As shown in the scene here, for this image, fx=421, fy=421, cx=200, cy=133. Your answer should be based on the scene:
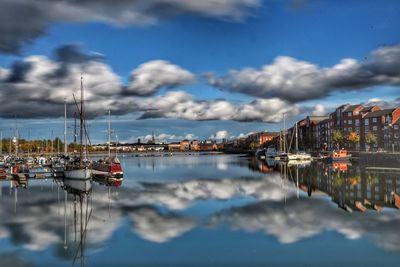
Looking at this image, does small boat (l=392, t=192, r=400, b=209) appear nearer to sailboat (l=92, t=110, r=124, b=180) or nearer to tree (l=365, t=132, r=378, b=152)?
sailboat (l=92, t=110, r=124, b=180)

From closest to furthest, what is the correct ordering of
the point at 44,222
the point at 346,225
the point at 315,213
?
the point at 346,225 < the point at 44,222 < the point at 315,213

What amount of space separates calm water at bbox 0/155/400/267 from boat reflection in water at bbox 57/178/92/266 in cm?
7

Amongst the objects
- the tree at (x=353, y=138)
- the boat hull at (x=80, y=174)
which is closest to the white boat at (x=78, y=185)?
the boat hull at (x=80, y=174)

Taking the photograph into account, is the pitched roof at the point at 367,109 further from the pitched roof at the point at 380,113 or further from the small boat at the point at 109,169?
the small boat at the point at 109,169

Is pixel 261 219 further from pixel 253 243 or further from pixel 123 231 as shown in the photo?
pixel 123 231

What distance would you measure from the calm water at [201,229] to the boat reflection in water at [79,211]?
0.22 feet

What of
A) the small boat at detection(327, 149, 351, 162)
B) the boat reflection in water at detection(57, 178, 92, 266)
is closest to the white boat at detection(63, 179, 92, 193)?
the boat reflection in water at detection(57, 178, 92, 266)

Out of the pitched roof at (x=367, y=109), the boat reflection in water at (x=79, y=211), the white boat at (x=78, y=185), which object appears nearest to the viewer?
the boat reflection in water at (x=79, y=211)

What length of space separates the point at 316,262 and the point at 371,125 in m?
130

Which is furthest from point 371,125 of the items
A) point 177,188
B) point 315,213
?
point 315,213

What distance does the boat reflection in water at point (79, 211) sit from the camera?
64.1 feet

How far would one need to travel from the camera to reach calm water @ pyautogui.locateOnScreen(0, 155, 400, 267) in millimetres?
17781

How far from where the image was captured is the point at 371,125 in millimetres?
135875

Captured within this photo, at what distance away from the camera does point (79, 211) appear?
1185 inches
